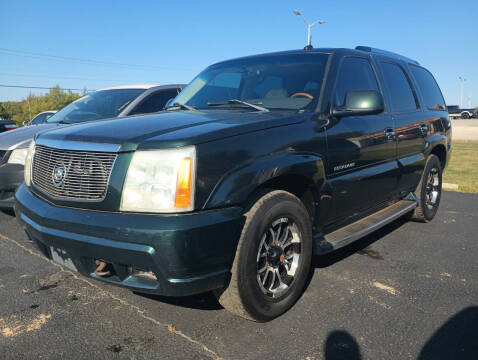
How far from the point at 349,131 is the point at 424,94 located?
2.29 meters

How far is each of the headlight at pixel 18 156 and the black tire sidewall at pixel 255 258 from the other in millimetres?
3511

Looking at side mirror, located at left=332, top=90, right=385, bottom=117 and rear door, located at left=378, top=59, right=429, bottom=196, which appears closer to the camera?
side mirror, located at left=332, top=90, right=385, bottom=117

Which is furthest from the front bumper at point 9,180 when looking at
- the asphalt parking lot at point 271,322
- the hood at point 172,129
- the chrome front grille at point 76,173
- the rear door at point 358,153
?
the rear door at point 358,153

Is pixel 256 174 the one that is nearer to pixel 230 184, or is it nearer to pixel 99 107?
pixel 230 184

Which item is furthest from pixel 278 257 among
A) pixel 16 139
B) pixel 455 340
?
pixel 16 139

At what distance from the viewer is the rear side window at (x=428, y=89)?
16.2 ft

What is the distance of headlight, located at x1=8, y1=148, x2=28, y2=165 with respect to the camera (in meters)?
4.67

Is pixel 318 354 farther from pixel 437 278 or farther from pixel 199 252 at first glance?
pixel 437 278

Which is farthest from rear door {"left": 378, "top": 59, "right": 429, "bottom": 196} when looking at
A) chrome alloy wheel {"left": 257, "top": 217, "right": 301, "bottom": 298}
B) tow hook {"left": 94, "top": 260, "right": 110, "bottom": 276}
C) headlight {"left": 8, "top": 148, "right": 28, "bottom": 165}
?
headlight {"left": 8, "top": 148, "right": 28, "bottom": 165}

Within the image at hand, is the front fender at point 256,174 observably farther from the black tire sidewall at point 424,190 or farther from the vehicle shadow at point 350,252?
the black tire sidewall at point 424,190

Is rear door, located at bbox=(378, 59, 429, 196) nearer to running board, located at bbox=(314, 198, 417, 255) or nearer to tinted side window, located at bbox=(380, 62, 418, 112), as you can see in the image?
tinted side window, located at bbox=(380, 62, 418, 112)

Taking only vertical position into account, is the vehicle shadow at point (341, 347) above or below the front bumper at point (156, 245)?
below

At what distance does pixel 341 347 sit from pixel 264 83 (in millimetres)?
2237

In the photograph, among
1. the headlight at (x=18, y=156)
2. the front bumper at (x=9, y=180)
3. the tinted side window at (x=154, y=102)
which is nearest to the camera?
the front bumper at (x=9, y=180)
